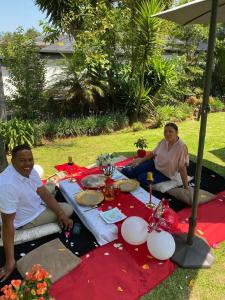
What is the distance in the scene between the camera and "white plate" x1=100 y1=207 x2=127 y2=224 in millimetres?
3868

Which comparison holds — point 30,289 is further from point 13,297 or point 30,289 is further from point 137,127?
point 137,127

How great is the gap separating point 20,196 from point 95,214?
3.62ft

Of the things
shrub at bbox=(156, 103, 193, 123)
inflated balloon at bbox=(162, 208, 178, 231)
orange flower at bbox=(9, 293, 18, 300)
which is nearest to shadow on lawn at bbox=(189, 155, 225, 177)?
inflated balloon at bbox=(162, 208, 178, 231)

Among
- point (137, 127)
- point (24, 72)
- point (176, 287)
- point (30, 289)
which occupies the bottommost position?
point (176, 287)

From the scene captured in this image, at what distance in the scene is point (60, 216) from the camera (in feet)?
12.6

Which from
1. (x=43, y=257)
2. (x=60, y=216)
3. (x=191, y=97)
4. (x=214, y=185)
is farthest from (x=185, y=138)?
(x=43, y=257)

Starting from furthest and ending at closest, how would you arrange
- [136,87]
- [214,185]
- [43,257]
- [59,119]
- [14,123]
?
[136,87] → [59,119] → [14,123] → [214,185] → [43,257]

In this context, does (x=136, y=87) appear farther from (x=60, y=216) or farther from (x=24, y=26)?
(x=60, y=216)

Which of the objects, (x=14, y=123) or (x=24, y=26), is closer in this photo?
(x=14, y=123)

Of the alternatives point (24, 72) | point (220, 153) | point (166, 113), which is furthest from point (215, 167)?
point (24, 72)

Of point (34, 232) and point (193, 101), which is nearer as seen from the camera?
point (34, 232)

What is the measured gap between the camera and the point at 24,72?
29.2 feet

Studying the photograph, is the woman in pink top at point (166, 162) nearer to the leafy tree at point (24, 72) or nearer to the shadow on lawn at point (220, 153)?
the shadow on lawn at point (220, 153)

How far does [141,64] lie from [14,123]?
466 cm
